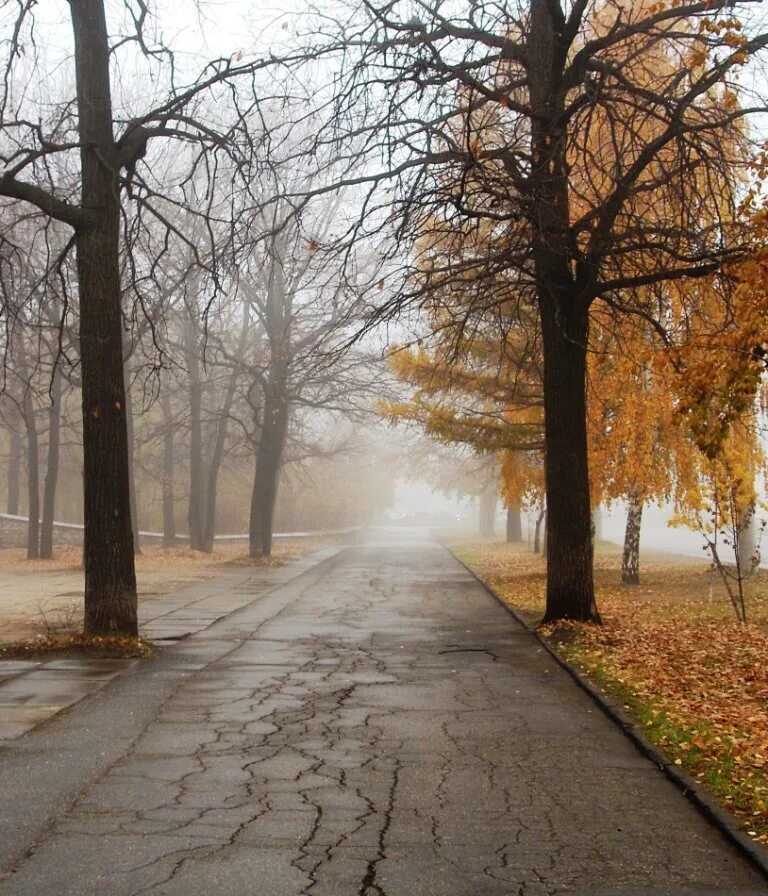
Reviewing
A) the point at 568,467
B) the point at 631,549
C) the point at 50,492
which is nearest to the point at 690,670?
the point at 568,467

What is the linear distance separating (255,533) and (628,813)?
26.7 metres

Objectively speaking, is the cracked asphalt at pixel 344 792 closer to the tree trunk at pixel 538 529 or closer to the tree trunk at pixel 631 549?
the tree trunk at pixel 631 549

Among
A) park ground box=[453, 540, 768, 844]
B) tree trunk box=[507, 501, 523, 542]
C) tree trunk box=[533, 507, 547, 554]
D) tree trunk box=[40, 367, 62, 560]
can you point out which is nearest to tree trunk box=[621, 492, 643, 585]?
park ground box=[453, 540, 768, 844]

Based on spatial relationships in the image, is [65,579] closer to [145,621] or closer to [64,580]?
[64,580]

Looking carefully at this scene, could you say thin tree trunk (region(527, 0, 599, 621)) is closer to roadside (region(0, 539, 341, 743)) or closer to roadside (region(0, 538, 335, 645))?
roadside (region(0, 539, 341, 743))

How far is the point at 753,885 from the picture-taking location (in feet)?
15.1

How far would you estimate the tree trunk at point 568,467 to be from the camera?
45.6 ft

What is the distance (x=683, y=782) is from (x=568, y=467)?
7891 millimetres

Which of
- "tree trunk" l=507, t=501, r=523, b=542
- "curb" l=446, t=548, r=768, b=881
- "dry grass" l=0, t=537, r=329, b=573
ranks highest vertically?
"tree trunk" l=507, t=501, r=523, b=542

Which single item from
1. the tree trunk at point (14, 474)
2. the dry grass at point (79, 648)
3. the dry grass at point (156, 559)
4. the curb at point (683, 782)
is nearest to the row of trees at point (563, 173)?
the curb at point (683, 782)

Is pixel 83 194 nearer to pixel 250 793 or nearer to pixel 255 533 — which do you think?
pixel 250 793

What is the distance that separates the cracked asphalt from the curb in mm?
67

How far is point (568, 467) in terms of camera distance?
45.6ft

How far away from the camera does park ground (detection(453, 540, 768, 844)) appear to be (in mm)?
6508
